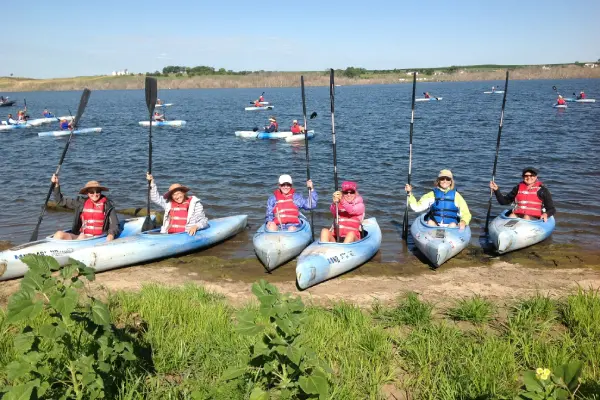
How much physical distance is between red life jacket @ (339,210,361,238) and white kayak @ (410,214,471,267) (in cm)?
114

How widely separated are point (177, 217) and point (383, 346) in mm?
5744

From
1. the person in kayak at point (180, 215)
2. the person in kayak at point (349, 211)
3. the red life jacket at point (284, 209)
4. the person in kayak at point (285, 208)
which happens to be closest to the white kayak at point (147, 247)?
the person in kayak at point (180, 215)

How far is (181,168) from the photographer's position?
1827 cm

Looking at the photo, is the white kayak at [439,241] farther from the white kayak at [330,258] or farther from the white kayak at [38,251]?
the white kayak at [38,251]

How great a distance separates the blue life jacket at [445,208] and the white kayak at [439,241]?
1.01 ft

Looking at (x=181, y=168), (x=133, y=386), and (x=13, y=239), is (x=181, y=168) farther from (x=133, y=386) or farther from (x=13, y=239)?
(x=133, y=386)

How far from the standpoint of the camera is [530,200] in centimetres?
930

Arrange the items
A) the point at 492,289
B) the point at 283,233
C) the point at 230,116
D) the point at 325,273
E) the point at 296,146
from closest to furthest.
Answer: the point at 492,289, the point at 325,273, the point at 283,233, the point at 296,146, the point at 230,116

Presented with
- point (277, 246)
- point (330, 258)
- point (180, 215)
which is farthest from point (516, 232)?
point (180, 215)

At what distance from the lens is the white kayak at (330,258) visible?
703 centimetres

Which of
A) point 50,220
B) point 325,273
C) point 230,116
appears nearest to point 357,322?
point 325,273

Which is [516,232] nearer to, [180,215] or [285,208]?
[285,208]

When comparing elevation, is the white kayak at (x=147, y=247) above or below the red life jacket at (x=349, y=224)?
below

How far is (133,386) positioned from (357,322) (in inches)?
93.2
